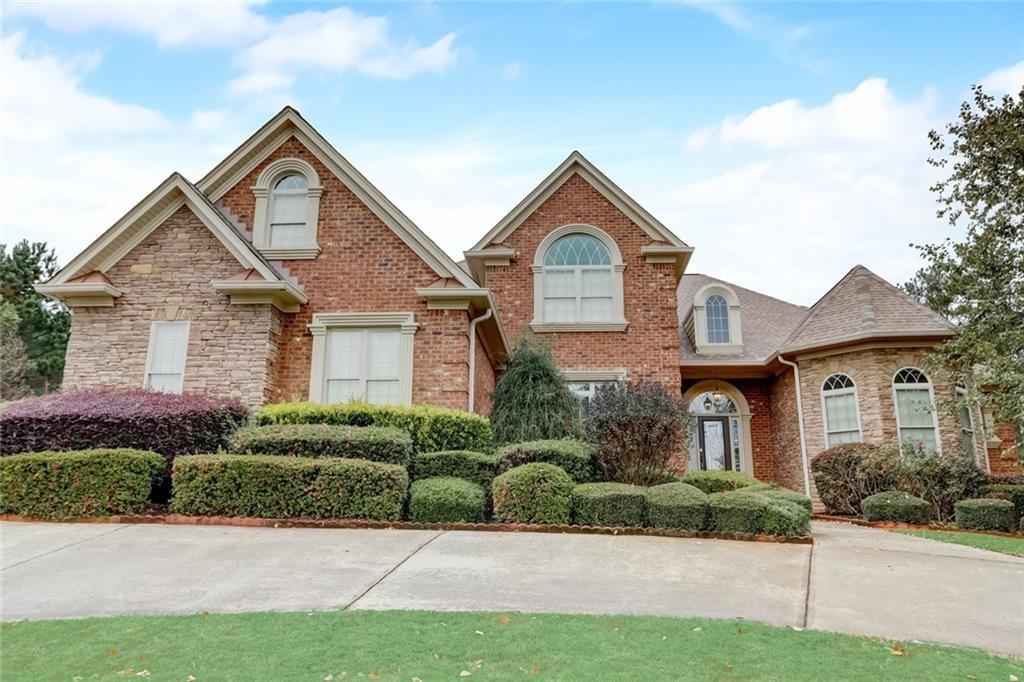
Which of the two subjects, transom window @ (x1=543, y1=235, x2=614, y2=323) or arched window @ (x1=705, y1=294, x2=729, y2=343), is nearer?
transom window @ (x1=543, y1=235, x2=614, y2=323)

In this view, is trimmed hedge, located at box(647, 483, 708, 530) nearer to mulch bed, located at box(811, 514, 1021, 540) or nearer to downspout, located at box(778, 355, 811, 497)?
mulch bed, located at box(811, 514, 1021, 540)

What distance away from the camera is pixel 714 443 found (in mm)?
18609

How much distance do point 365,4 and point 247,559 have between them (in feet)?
24.5

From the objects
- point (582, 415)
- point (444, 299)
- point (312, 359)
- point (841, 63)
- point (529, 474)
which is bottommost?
point (529, 474)

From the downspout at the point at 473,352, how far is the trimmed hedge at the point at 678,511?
5.04 metres

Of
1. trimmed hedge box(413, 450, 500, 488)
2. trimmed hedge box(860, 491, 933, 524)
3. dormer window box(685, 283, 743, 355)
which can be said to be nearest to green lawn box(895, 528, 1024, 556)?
trimmed hedge box(860, 491, 933, 524)

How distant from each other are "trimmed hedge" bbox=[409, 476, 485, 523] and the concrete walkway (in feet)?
1.86

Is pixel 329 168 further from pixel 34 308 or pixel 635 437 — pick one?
pixel 34 308

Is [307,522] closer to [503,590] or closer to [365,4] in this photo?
[503,590]

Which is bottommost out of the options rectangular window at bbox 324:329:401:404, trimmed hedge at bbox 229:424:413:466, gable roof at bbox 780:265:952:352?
trimmed hedge at bbox 229:424:413:466

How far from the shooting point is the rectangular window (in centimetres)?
1241

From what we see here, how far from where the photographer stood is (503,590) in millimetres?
5430

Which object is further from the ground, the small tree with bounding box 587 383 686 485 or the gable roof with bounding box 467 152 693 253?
the gable roof with bounding box 467 152 693 253

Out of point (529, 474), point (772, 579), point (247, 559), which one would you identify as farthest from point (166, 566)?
point (772, 579)
